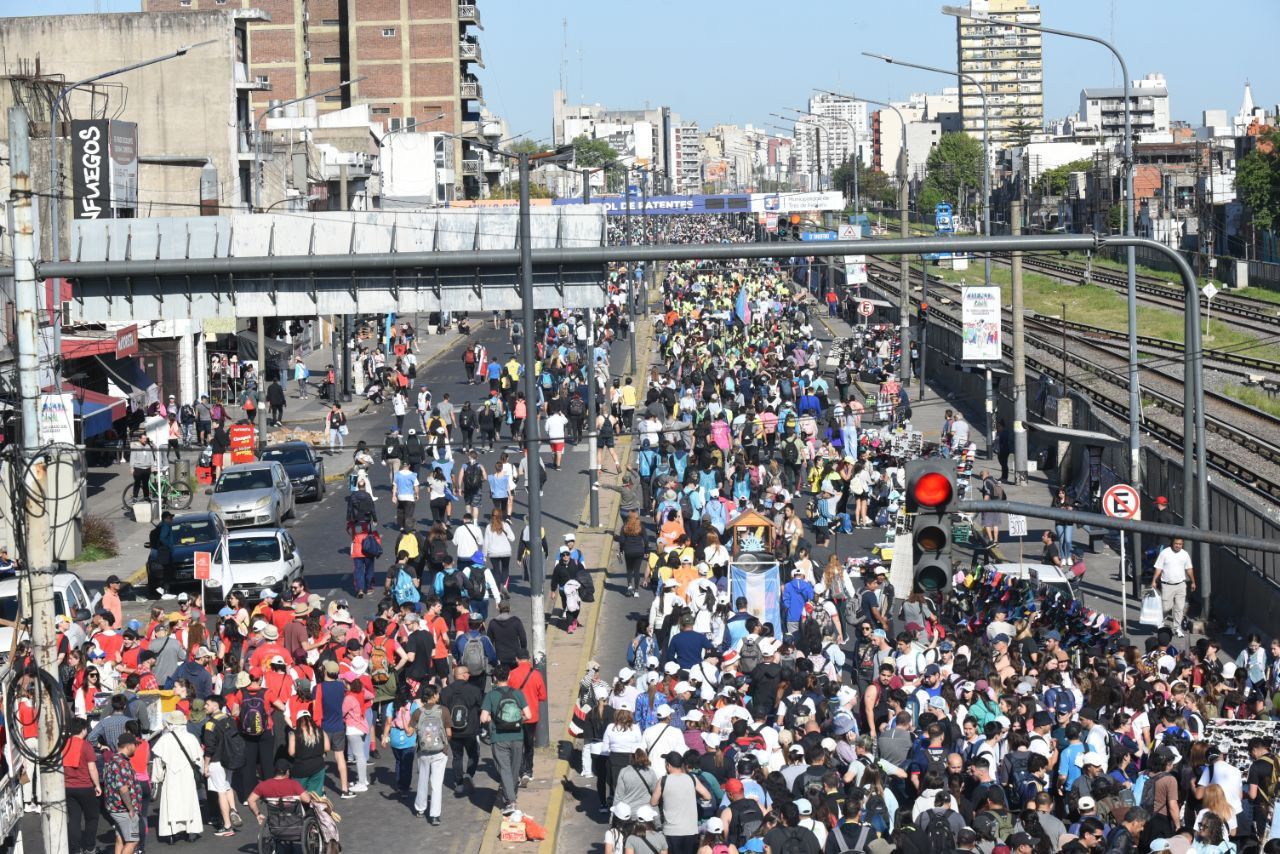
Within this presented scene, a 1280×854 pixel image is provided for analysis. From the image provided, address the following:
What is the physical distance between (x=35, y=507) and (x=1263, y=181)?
87435 mm

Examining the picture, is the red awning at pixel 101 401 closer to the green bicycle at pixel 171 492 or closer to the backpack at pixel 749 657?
the green bicycle at pixel 171 492

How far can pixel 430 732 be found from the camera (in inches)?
691

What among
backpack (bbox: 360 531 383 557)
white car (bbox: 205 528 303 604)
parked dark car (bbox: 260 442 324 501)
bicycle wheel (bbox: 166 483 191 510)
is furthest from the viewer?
parked dark car (bbox: 260 442 324 501)

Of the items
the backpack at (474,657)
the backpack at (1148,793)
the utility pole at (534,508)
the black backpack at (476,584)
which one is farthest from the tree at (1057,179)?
the backpack at (1148,793)

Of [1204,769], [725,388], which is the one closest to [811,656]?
[1204,769]

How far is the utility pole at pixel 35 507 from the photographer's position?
1463 centimetres

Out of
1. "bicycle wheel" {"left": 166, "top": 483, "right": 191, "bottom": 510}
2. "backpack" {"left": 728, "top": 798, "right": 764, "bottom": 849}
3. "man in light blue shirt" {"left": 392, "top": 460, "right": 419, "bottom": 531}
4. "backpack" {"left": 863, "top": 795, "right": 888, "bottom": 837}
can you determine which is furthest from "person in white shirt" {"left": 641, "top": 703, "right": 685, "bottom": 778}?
"bicycle wheel" {"left": 166, "top": 483, "right": 191, "bottom": 510}

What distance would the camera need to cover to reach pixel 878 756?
653 inches

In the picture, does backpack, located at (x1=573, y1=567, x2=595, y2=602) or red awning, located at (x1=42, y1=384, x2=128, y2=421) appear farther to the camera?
red awning, located at (x1=42, y1=384, x2=128, y2=421)

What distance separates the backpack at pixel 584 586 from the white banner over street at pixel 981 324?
15.3m

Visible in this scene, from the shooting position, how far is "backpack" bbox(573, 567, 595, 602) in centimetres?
2672

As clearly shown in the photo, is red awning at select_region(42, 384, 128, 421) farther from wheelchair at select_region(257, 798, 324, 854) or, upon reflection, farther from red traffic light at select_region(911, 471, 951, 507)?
red traffic light at select_region(911, 471, 951, 507)

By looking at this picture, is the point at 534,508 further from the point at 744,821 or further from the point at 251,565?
the point at 251,565

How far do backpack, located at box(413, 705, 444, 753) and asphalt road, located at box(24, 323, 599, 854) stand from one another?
82cm
